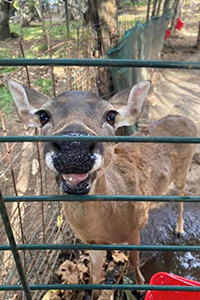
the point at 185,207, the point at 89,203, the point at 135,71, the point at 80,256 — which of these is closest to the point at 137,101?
the point at 89,203

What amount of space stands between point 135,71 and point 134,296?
551cm

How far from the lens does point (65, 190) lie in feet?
5.92

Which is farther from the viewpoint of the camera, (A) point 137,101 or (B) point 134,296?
(B) point 134,296

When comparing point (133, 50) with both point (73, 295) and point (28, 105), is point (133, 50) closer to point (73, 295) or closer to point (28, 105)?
point (28, 105)

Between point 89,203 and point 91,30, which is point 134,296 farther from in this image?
point 91,30

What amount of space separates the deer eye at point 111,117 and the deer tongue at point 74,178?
3.00ft

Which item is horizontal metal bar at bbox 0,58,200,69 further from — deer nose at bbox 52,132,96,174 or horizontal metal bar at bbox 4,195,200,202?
horizontal metal bar at bbox 4,195,200,202

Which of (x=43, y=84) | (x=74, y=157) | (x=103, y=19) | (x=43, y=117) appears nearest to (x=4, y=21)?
(x=43, y=84)

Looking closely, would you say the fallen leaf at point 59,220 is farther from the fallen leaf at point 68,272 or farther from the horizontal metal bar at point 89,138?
the horizontal metal bar at point 89,138

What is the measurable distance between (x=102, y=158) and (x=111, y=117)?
0.71 m

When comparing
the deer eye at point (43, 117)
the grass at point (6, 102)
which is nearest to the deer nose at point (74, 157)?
the deer eye at point (43, 117)

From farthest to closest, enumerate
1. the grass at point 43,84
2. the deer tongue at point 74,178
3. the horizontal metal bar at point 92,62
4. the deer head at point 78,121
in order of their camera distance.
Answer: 1. the grass at point 43,84
2. the deer tongue at point 74,178
3. the deer head at point 78,121
4. the horizontal metal bar at point 92,62

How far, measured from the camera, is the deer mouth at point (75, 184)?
174 centimetres

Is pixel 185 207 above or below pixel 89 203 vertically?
below
